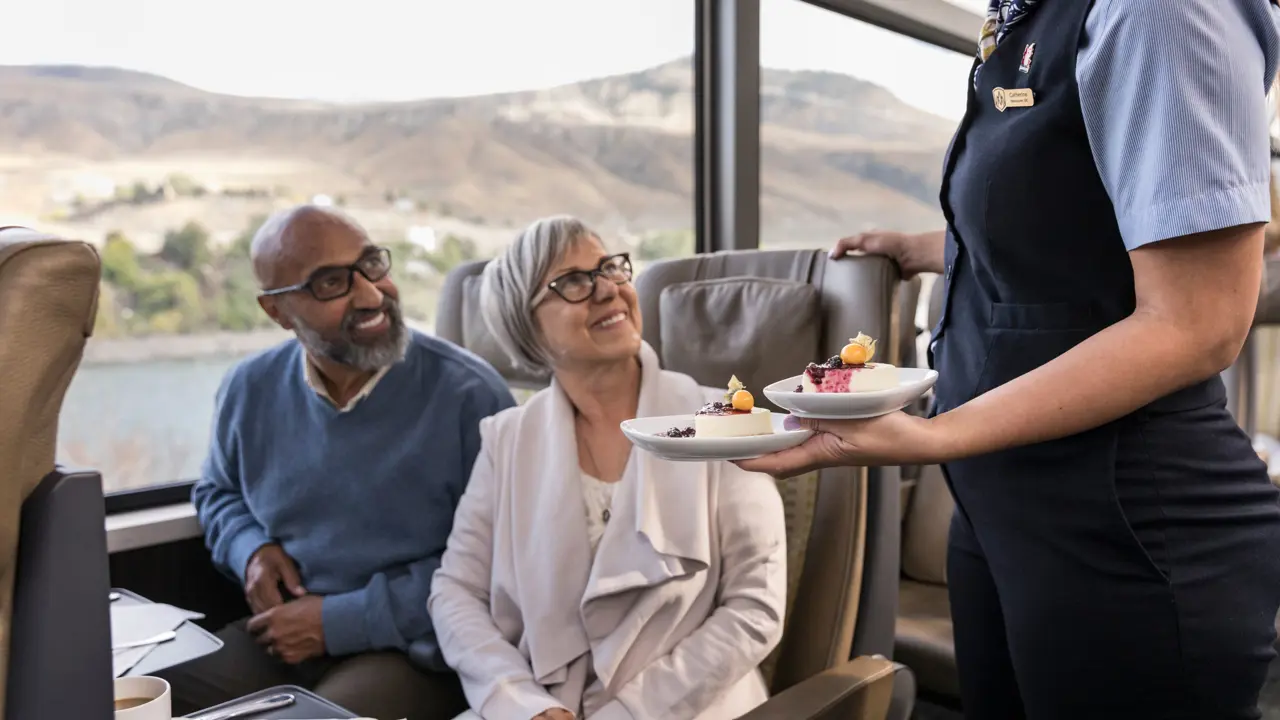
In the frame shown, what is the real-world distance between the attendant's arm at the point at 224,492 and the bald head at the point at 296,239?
12.0 inches

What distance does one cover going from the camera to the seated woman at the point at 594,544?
5.38 feet

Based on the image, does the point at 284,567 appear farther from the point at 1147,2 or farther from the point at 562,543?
the point at 1147,2

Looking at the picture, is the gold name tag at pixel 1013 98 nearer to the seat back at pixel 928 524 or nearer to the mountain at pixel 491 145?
the seat back at pixel 928 524

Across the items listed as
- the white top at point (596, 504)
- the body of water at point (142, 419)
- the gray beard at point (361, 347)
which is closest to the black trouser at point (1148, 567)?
the white top at point (596, 504)

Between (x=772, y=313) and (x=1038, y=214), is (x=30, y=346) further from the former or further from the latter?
(x=772, y=313)

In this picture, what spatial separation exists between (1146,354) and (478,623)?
3.98 feet

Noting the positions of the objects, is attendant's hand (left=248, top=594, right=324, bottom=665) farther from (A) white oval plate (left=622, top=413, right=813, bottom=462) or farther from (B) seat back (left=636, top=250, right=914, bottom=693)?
(A) white oval plate (left=622, top=413, right=813, bottom=462)

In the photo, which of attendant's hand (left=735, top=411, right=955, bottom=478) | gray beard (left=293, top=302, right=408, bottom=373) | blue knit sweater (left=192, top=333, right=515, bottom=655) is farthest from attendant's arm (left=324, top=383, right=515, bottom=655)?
attendant's hand (left=735, top=411, right=955, bottom=478)

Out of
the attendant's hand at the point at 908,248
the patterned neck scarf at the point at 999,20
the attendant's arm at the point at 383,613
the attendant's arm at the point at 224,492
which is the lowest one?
the attendant's arm at the point at 383,613

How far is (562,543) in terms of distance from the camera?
1716 mm

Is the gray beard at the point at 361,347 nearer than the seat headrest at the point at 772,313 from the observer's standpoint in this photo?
No

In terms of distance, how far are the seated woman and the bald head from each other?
0.50 meters

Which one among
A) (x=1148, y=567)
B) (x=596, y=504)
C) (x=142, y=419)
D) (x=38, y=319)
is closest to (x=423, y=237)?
(x=142, y=419)

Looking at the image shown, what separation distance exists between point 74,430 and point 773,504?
1583mm
